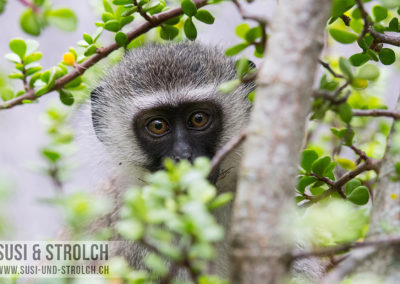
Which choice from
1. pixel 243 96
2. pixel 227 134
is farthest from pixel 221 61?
pixel 227 134

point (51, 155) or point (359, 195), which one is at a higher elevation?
point (51, 155)

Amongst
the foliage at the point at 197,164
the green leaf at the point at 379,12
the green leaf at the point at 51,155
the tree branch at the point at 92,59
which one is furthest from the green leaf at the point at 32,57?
the green leaf at the point at 379,12

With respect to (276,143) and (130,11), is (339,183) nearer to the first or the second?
(276,143)

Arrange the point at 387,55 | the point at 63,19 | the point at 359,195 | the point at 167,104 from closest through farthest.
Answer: the point at 63,19 → the point at 359,195 → the point at 387,55 → the point at 167,104

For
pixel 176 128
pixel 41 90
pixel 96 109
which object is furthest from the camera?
pixel 96 109

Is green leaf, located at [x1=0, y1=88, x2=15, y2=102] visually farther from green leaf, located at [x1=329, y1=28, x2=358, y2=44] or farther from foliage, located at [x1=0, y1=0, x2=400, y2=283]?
green leaf, located at [x1=329, y1=28, x2=358, y2=44]

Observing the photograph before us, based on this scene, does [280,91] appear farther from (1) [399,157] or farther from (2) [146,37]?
(2) [146,37]

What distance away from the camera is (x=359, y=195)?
158 centimetres

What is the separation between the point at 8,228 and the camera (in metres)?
1.42

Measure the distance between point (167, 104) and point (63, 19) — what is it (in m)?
A: 1.34

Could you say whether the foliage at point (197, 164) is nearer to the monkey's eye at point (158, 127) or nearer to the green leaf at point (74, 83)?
the green leaf at point (74, 83)

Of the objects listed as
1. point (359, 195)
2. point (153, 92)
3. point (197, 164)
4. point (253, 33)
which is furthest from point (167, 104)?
point (197, 164)

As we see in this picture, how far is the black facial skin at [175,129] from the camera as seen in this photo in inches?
100

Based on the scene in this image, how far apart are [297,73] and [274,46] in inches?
3.0
